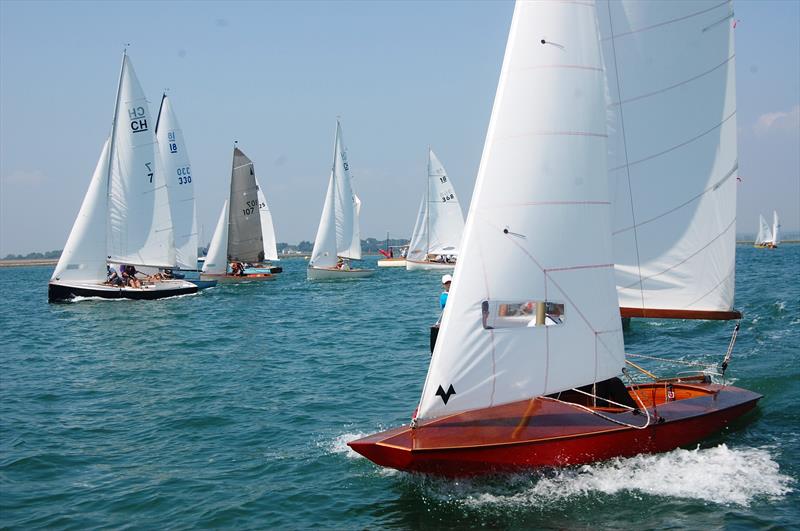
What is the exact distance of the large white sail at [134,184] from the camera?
3027 centimetres

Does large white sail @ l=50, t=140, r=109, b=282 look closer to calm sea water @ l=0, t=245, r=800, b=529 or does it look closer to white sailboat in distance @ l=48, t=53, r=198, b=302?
white sailboat in distance @ l=48, t=53, r=198, b=302

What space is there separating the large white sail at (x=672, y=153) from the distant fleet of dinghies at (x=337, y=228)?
36.6 m

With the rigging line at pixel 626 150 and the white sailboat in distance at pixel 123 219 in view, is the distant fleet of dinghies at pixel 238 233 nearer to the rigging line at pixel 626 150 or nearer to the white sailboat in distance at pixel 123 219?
the white sailboat in distance at pixel 123 219

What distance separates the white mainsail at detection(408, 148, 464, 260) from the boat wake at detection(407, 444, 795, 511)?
4530cm

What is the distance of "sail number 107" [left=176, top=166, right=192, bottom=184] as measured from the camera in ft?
126

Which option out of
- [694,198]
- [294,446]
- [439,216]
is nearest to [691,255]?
[694,198]

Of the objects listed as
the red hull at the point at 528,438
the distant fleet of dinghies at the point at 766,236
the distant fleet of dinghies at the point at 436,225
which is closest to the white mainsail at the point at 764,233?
the distant fleet of dinghies at the point at 766,236

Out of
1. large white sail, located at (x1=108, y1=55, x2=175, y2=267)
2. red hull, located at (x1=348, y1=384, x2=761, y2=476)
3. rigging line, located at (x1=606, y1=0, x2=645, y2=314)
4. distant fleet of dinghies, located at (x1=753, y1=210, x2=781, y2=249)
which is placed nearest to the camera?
red hull, located at (x1=348, y1=384, x2=761, y2=476)

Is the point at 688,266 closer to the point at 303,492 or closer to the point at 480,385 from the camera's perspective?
the point at 480,385

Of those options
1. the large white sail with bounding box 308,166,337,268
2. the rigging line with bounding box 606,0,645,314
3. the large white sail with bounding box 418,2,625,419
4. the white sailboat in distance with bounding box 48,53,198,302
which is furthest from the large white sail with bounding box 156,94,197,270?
the large white sail with bounding box 418,2,625,419

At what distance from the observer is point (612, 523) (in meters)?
7.33

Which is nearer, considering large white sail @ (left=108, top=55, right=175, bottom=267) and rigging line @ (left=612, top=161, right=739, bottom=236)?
rigging line @ (left=612, top=161, right=739, bottom=236)

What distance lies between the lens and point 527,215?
8.12m

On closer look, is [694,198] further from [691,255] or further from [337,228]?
[337,228]
